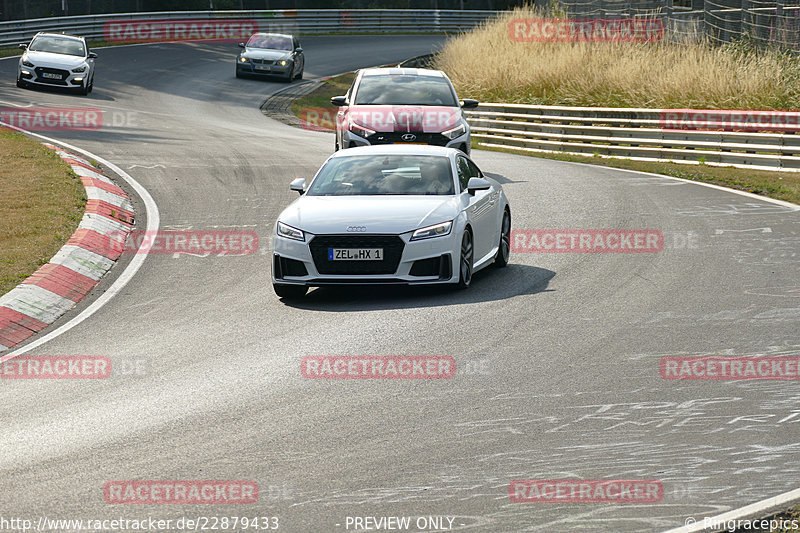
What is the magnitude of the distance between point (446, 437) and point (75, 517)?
2.29 m

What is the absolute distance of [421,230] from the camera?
1147 cm

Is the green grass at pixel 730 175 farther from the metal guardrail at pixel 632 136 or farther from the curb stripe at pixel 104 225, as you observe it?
the curb stripe at pixel 104 225

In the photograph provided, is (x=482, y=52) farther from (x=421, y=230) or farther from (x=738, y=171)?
(x=421, y=230)

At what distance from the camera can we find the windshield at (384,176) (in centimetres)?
1247

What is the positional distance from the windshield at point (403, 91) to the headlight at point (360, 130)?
1009mm

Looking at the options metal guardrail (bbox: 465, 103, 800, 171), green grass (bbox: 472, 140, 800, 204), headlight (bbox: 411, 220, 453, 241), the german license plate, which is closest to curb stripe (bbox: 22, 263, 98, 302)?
the german license plate

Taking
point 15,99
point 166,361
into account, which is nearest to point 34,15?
point 15,99

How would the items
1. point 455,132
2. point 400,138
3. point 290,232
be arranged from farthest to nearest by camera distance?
point 455,132 < point 400,138 < point 290,232

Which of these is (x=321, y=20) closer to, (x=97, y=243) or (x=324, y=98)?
(x=324, y=98)

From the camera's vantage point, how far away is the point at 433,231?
1152cm

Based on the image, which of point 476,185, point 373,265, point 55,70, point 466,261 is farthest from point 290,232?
point 55,70

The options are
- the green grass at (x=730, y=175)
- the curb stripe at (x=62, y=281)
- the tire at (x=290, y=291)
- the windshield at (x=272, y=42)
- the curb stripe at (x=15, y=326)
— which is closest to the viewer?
the curb stripe at (x=15, y=326)

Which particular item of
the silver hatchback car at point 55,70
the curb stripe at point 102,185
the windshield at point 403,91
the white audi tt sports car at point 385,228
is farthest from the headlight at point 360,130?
the silver hatchback car at point 55,70

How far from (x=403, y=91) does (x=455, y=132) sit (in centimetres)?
153
